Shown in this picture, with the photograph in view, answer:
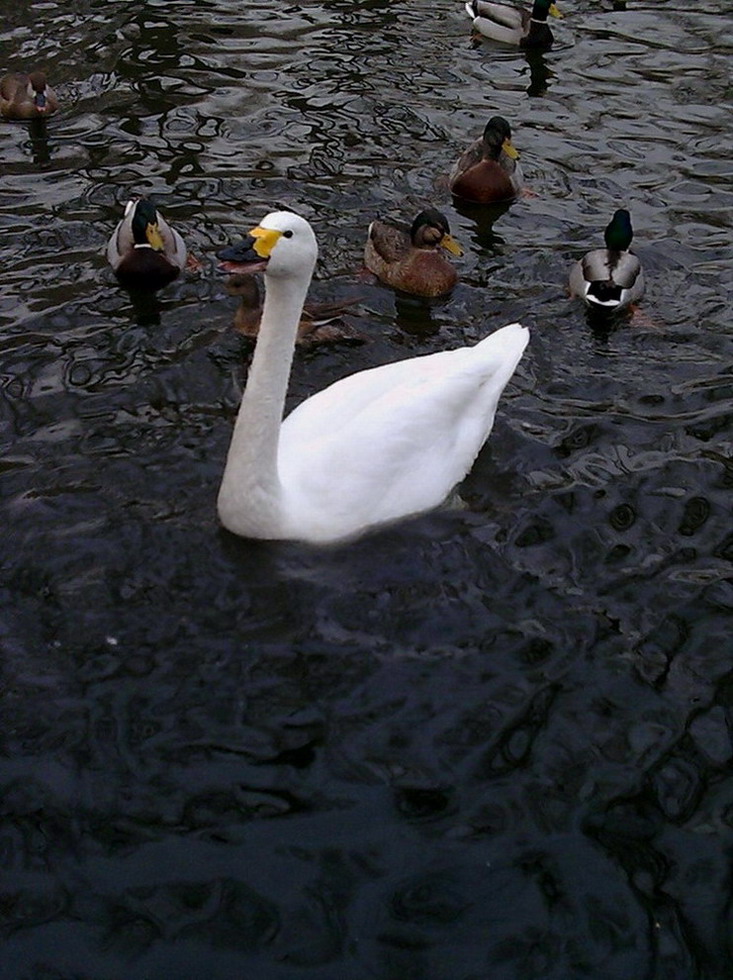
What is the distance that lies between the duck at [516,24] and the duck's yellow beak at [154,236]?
23.7ft

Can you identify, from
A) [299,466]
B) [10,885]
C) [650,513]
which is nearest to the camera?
[10,885]

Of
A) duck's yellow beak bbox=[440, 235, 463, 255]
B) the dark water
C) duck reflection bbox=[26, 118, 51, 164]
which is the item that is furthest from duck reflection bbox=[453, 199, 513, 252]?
duck reflection bbox=[26, 118, 51, 164]

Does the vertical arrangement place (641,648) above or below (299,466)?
below

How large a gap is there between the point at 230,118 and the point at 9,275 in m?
3.76

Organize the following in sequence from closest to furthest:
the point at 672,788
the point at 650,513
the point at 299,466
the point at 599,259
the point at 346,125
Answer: the point at 672,788
the point at 299,466
the point at 650,513
the point at 599,259
the point at 346,125

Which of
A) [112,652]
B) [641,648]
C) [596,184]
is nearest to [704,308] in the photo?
[596,184]

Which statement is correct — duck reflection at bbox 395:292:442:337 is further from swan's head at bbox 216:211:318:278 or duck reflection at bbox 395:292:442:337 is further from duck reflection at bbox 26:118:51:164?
duck reflection at bbox 26:118:51:164

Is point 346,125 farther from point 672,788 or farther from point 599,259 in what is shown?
point 672,788

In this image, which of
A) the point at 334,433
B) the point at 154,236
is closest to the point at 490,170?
the point at 154,236

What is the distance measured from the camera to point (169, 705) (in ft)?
19.4

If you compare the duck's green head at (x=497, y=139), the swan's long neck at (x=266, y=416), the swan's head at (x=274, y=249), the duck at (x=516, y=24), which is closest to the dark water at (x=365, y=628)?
the swan's long neck at (x=266, y=416)

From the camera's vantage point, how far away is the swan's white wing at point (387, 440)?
6871 mm

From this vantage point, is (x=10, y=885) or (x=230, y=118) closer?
(x=10, y=885)

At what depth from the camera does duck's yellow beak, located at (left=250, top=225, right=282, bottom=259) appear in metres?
6.33
